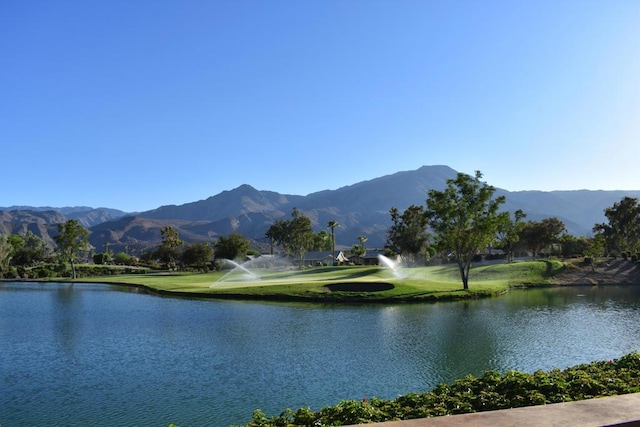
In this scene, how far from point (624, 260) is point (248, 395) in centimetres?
10809

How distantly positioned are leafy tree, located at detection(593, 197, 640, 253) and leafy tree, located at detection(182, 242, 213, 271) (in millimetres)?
107154

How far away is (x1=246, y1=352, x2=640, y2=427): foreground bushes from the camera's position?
12609 millimetres

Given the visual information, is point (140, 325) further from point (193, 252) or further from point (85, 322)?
point (193, 252)

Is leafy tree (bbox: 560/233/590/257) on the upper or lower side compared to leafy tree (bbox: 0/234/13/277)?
lower

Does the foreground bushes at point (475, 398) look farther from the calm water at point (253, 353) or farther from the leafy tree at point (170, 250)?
the leafy tree at point (170, 250)

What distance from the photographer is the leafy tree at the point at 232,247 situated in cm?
14700

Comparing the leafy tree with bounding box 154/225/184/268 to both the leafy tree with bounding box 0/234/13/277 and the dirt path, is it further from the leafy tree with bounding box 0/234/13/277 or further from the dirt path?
the dirt path

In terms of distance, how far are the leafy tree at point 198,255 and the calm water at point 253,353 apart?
3464 inches

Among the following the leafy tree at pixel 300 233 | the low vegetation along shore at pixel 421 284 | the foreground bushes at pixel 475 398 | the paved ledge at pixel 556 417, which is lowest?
the low vegetation along shore at pixel 421 284

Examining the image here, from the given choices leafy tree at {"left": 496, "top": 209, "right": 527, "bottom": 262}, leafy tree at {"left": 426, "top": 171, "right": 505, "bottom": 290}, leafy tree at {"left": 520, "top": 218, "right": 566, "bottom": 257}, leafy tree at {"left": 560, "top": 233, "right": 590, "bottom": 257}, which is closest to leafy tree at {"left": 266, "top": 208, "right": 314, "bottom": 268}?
leafy tree at {"left": 496, "top": 209, "right": 527, "bottom": 262}

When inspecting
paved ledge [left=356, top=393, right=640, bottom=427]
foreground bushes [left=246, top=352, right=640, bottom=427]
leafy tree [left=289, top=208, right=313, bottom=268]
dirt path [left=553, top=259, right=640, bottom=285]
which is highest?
leafy tree [left=289, top=208, right=313, bottom=268]

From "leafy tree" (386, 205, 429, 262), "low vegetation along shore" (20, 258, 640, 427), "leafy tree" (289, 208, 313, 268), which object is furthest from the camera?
"leafy tree" (289, 208, 313, 268)

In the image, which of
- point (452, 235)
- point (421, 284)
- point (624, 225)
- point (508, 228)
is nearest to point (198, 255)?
point (508, 228)

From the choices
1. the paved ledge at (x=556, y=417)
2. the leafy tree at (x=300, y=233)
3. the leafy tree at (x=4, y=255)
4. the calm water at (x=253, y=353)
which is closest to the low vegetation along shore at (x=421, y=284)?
Result: the calm water at (x=253, y=353)
